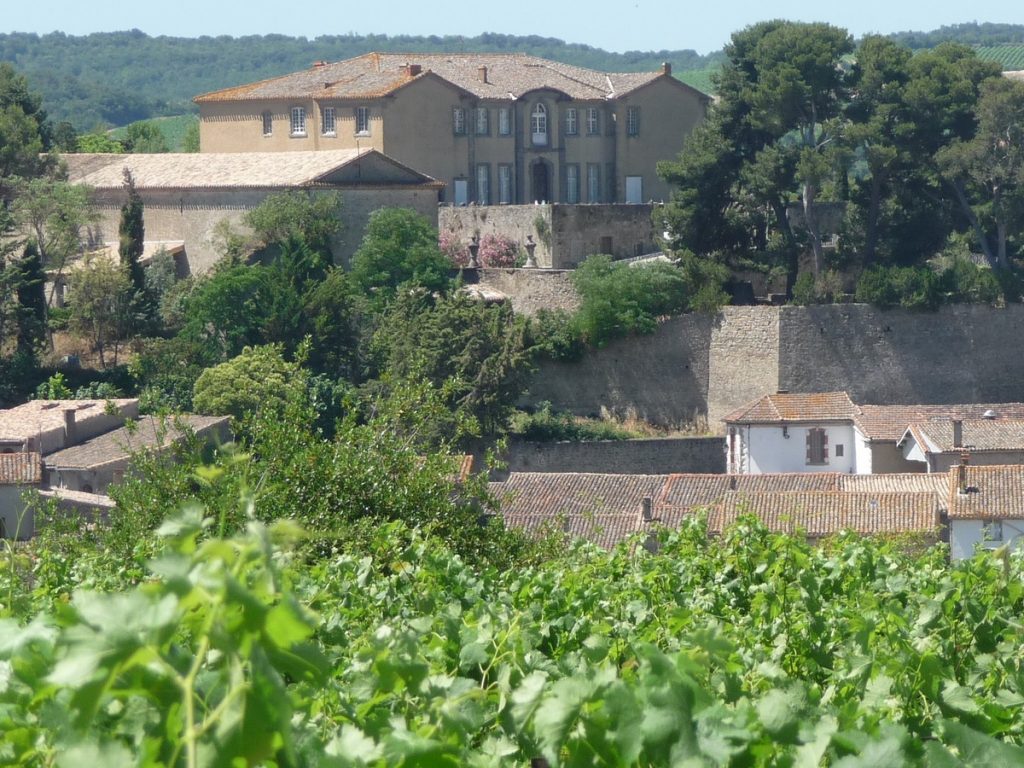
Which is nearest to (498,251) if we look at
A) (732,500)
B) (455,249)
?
(455,249)

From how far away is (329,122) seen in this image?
4500cm

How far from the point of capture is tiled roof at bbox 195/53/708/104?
45.2 metres

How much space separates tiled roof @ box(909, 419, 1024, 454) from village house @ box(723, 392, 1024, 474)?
518mm

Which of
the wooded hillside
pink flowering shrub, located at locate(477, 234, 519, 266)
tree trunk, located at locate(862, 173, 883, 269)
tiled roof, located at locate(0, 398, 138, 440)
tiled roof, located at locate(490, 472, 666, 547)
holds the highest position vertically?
the wooded hillside


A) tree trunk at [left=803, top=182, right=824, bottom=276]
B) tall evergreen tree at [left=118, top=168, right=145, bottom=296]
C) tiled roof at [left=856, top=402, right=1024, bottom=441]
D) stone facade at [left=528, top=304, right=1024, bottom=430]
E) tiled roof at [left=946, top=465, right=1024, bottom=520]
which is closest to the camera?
tiled roof at [left=946, top=465, right=1024, bottom=520]

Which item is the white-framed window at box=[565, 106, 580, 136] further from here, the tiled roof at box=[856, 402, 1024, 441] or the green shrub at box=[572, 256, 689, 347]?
the tiled roof at box=[856, 402, 1024, 441]

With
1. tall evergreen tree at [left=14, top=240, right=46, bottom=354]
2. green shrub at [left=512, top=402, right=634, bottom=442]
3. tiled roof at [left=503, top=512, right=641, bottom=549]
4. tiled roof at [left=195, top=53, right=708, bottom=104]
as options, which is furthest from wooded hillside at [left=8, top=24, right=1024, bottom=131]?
tiled roof at [left=503, top=512, right=641, bottom=549]

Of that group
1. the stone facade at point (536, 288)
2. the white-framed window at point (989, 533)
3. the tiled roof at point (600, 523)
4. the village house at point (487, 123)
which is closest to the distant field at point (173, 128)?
the village house at point (487, 123)

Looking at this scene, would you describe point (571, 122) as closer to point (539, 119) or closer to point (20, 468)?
point (539, 119)

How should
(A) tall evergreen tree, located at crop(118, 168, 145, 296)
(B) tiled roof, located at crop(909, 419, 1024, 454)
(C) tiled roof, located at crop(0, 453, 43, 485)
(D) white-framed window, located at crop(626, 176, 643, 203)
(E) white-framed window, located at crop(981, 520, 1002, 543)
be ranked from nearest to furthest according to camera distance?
(E) white-framed window, located at crop(981, 520, 1002, 543) < (C) tiled roof, located at crop(0, 453, 43, 485) < (B) tiled roof, located at crop(909, 419, 1024, 454) < (A) tall evergreen tree, located at crop(118, 168, 145, 296) < (D) white-framed window, located at crop(626, 176, 643, 203)

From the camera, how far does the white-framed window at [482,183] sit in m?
45.8

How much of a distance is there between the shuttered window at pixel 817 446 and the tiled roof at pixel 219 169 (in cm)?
1284

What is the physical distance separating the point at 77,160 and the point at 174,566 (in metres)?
44.2

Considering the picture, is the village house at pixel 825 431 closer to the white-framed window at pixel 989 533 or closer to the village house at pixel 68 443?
the white-framed window at pixel 989 533
